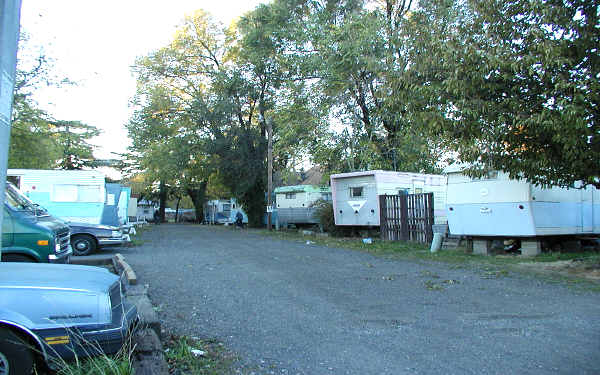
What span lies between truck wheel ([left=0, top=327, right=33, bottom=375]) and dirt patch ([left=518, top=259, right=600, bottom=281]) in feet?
30.8

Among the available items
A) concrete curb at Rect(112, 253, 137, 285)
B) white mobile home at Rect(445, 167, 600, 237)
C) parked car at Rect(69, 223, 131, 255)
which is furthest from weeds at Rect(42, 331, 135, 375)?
parked car at Rect(69, 223, 131, 255)

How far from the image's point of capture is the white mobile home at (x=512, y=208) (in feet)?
39.9

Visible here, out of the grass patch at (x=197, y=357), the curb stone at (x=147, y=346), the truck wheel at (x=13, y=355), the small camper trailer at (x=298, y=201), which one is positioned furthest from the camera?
the small camper trailer at (x=298, y=201)

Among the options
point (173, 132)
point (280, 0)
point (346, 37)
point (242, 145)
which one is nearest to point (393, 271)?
point (346, 37)

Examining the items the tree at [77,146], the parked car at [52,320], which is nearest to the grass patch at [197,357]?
the parked car at [52,320]

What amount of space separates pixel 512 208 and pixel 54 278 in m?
11.3

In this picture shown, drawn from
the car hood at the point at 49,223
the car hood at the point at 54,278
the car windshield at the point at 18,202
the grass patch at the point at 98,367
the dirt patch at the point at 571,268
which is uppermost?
the car windshield at the point at 18,202

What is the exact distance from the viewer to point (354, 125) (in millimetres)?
19391

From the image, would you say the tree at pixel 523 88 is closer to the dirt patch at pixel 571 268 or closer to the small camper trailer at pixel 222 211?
the dirt patch at pixel 571 268

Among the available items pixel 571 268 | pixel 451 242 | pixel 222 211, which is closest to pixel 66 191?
pixel 451 242

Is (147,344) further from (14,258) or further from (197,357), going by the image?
(14,258)

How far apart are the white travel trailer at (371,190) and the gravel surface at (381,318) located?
7853 mm

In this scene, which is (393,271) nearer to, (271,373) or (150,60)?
(271,373)

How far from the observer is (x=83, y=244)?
531 inches
